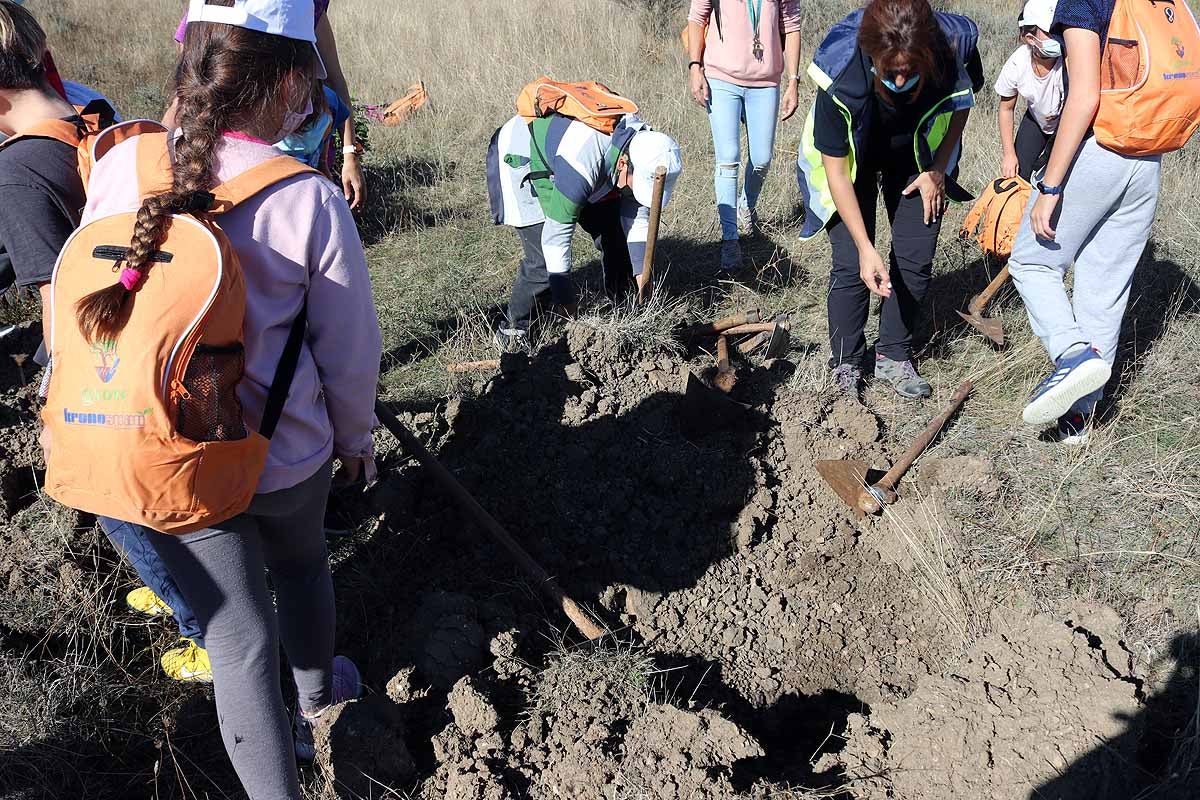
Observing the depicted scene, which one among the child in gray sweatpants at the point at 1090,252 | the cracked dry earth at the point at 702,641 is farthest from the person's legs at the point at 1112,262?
the cracked dry earth at the point at 702,641

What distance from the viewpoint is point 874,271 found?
3.71 m

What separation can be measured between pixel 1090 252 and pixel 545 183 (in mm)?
2429

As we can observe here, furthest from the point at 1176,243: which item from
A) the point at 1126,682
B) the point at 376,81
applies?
the point at 376,81

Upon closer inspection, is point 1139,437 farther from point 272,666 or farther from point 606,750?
point 272,666

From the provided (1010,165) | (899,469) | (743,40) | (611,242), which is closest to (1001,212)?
(1010,165)

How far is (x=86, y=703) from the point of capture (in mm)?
2752

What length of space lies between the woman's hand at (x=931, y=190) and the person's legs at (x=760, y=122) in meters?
1.84

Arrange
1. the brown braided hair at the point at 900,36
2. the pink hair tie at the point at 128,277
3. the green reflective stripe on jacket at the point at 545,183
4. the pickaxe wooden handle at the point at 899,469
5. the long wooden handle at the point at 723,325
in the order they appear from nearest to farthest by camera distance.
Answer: the pink hair tie at the point at 128,277, the brown braided hair at the point at 900,36, the pickaxe wooden handle at the point at 899,469, the green reflective stripe on jacket at the point at 545,183, the long wooden handle at the point at 723,325

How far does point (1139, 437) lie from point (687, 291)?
2.57 m

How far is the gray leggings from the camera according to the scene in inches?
73.4

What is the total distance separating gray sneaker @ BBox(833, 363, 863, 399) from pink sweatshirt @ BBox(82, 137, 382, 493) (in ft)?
8.91

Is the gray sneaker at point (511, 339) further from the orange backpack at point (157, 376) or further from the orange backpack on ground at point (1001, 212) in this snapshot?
the orange backpack on ground at point (1001, 212)

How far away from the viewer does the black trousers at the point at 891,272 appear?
3.96 meters

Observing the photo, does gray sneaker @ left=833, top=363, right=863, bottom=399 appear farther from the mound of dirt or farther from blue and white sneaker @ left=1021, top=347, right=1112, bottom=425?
the mound of dirt
